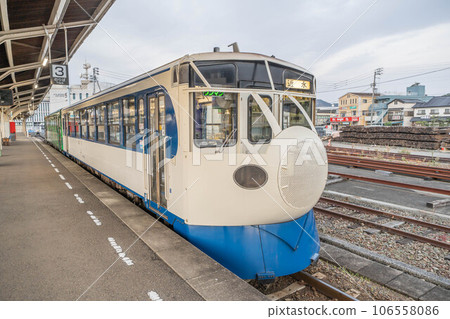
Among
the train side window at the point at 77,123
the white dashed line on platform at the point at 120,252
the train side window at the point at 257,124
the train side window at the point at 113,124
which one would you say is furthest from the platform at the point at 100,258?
the train side window at the point at 77,123

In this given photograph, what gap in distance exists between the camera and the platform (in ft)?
11.8

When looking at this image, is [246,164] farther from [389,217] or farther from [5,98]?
[5,98]

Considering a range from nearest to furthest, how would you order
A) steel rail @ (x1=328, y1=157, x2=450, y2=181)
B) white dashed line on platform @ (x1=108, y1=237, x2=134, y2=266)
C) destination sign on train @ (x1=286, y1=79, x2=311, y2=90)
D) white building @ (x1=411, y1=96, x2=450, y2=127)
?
white dashed line on platform @ (x1=108, y1=237, x2=134, y2=266) → destination sign on train @ (x1=286, y1=79, x2=311, y2=90) → steel rail @ (x1=328, y1=157, x2=450, y2=181) → white building @ (x1=411, y1=96, x2=450, y2=127)

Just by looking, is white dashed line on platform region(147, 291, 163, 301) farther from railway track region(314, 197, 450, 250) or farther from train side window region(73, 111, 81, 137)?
train side window region(73, 111, 81, 137)

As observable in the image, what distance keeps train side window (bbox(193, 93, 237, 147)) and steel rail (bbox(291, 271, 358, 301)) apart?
2.32 m

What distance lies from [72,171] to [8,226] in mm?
7033

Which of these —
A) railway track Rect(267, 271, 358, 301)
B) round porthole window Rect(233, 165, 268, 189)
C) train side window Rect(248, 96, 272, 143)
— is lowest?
railway track Rect(267, 271, 358, 301)

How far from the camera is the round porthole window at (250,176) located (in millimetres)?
4219

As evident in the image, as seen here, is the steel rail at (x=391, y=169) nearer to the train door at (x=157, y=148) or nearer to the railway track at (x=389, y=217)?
the railway track at (x=389, y=217)

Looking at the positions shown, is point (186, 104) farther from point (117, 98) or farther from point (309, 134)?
point (117, 98)

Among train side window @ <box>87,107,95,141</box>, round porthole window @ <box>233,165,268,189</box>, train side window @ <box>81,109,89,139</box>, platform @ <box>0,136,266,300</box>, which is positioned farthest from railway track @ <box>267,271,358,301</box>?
train side window @ <box>81,109,89,139</box>

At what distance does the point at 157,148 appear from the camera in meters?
5.30

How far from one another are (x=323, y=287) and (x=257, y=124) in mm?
2508

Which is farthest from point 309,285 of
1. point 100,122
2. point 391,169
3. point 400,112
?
point 400,112
